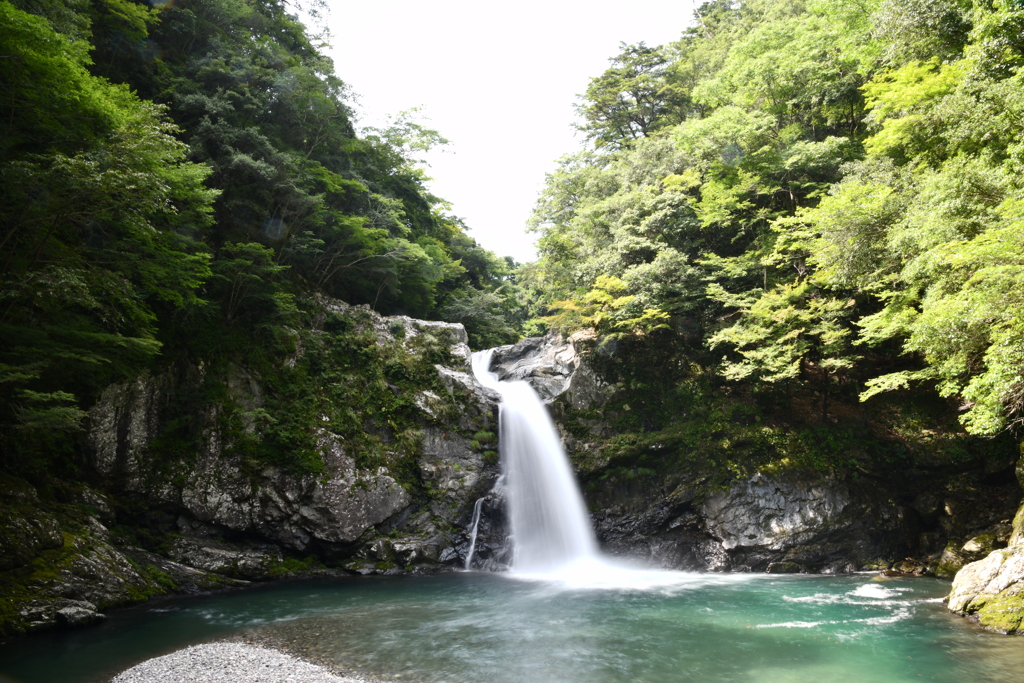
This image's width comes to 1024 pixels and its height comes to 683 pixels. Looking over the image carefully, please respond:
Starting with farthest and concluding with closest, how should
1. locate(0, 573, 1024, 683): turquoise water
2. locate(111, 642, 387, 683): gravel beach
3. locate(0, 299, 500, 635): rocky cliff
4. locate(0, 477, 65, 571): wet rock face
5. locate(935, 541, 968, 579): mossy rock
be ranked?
locate(935, 541, 968, 579): mossy rock < locate(0, 299, 500, 635): rocky cliff < locate(0, 477, 65, 571): wet rock face < locate(0, 573, 1024, 683): turquoise water < locate(111, 642, 387, 683): gravel beach

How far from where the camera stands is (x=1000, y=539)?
11633 mm

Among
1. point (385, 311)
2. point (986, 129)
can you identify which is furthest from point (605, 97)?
point (986, 129)

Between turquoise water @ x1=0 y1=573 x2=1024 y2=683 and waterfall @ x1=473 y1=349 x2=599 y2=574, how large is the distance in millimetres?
2629

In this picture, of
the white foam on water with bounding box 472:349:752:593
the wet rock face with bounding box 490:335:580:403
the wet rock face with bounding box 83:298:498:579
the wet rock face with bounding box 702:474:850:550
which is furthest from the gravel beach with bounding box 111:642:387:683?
the wet rock face with bounding box 490:335:580:403

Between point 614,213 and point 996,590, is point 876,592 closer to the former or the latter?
point 996,590

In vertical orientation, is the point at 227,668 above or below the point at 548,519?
below

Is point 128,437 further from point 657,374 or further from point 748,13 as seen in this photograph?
point 748,13

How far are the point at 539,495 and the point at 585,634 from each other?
720 cm

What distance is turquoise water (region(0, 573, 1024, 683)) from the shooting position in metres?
7.08

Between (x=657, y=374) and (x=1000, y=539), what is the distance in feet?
30.4

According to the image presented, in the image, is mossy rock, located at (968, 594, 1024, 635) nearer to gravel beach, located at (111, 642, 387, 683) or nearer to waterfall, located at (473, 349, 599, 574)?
waterfall, located at (473, 349, 599, 574)

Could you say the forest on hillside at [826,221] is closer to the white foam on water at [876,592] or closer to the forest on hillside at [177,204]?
the white foam on water at [876,592]

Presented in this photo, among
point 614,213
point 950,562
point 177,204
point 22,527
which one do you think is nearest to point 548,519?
point 950,562

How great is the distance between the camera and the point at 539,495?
52.7ft
